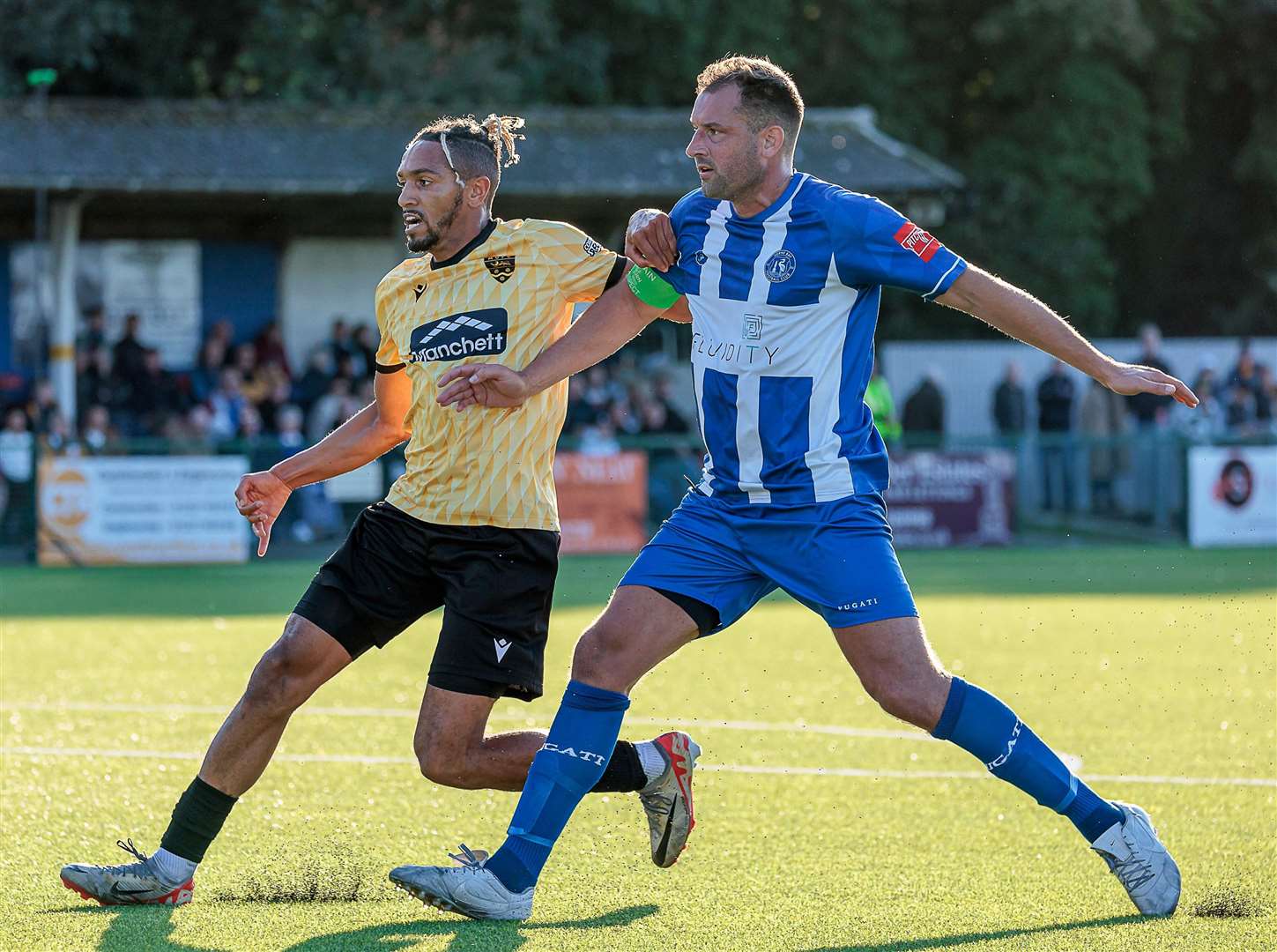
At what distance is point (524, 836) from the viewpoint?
5059 mm

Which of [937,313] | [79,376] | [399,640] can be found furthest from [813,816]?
[937,313]

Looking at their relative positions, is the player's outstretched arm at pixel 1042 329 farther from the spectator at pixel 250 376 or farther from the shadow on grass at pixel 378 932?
the spectator at pixel 250 376

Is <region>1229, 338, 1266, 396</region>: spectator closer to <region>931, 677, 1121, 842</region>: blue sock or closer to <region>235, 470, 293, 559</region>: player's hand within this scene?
<region>931, 677, 1121, 842</region>: blue sock

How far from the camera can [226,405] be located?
2145cm

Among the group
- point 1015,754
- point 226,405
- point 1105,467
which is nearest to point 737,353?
point 1015,754

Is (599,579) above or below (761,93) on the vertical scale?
below

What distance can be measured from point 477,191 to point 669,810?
1.92 m

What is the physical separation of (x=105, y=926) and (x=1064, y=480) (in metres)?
17.9

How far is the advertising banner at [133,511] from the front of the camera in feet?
61.5

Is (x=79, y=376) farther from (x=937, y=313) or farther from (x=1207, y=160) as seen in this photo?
(x=1207, y=160)

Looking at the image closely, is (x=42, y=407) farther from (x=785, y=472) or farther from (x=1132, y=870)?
(x=1132, y=870)

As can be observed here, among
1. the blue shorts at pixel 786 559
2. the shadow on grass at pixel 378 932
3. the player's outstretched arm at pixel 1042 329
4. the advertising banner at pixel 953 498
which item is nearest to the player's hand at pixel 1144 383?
the player's outstretched arm at pixel 1042 329

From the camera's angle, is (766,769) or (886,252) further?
(766,769)

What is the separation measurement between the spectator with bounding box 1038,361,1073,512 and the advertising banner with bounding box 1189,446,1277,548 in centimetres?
138
